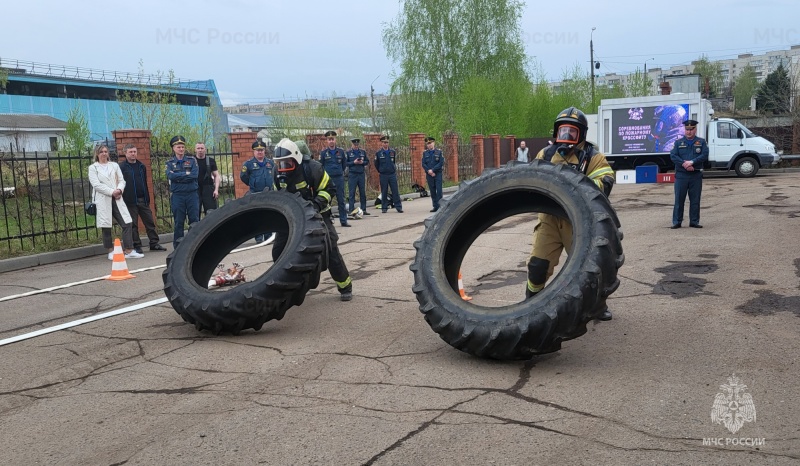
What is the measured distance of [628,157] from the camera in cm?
2805

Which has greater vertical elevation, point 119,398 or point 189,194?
point 189,194

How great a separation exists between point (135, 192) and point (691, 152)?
31.5ft

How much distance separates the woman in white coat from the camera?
479 inches

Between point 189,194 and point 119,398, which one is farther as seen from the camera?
point 189,194

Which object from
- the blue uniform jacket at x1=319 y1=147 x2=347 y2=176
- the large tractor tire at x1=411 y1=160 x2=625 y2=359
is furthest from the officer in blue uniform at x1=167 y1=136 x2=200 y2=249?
the large tractor tire at x1=411 y1=160 x2=625 y2=359

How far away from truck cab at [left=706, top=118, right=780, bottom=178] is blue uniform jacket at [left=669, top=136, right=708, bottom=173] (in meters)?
17.0

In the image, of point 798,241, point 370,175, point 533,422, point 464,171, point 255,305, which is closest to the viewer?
point 533,422

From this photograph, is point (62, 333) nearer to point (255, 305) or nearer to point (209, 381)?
point (255, 305)

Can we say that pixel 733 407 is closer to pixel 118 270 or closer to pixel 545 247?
pixel 545 247

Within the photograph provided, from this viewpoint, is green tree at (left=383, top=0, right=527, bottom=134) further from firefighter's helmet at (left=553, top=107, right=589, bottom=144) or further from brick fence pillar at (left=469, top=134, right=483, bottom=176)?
firefighter's helmet at (left=553, top=107, right=589, bottom=144)

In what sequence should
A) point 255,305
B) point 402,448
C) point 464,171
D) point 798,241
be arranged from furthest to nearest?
point 464,171 → point 798,241 → point 255,305 → point 402,448

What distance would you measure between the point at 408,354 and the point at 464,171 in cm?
2910

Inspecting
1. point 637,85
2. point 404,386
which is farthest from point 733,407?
point 637,85

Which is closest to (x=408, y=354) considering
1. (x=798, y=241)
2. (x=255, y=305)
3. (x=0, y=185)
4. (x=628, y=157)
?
(x=255, y=305)
